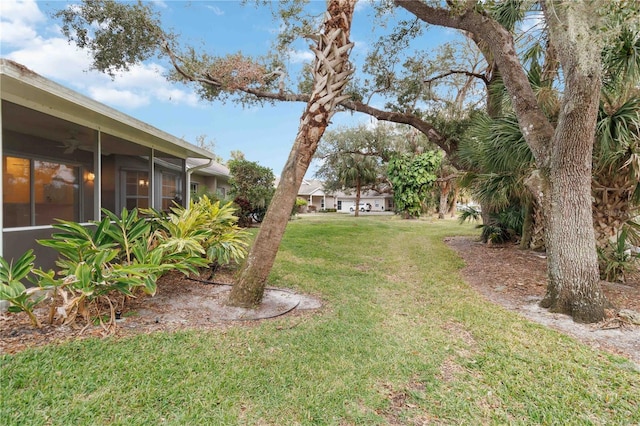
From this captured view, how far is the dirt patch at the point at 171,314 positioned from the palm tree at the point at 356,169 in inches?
881

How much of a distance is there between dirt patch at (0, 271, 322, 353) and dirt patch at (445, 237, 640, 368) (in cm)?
333

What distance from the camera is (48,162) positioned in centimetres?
564

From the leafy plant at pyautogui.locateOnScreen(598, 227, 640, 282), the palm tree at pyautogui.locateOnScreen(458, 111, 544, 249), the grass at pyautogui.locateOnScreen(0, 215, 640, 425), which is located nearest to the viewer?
the grass at pyautogui.locateOnScreen(0, 215, 640, 425)

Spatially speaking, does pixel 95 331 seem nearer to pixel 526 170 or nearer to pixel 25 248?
pixel 25 248

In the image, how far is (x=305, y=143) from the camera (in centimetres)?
438

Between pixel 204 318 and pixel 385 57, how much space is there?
11013mm

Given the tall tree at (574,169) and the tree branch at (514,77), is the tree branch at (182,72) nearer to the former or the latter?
the tree branch at (514,77)

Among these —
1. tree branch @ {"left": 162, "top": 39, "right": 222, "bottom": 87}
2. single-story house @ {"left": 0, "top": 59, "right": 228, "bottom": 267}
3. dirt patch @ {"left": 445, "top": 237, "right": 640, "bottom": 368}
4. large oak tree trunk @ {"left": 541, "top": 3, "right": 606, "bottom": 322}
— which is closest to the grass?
dirt patch @ {"left": 445, "top": 237, "right": 640, "bottom": 368}

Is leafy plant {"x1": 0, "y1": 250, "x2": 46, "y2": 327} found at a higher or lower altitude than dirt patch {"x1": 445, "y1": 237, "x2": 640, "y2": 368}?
higher

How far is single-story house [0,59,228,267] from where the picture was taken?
421 centimetres

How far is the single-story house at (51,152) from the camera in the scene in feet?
13.8

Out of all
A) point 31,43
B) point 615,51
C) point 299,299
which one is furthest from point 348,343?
point 31,43

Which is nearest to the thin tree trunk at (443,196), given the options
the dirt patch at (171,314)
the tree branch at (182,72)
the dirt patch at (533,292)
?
the dirt patch at (533,292)

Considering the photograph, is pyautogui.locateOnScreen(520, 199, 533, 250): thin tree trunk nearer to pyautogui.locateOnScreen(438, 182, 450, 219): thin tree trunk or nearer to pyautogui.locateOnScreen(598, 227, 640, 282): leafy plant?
pyautogui.locateOnScreen(598, 227, 640, 282): leafy plant
